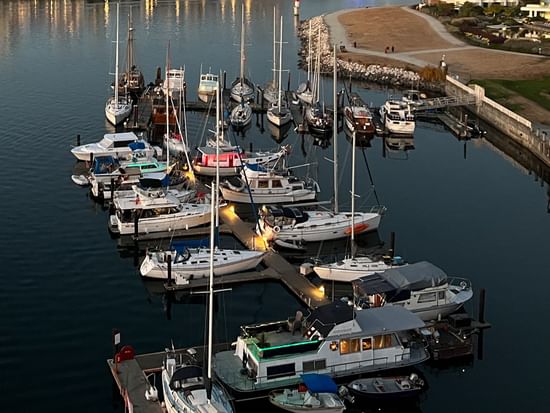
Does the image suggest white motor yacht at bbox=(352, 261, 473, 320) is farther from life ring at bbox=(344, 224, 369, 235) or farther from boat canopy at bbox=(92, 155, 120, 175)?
boat canopy at bbox=(92, 155, 120, 175)

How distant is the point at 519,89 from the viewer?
81.6 m

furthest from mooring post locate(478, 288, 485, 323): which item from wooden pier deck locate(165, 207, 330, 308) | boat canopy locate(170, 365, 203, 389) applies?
boat canopy locate(170, 365, 203, 389)

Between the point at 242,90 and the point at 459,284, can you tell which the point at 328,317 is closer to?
the point at 459,284

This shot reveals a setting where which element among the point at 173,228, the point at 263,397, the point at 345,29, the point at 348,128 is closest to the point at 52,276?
the point at 173,228

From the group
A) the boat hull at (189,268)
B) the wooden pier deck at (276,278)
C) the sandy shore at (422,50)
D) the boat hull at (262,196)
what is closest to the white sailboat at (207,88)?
the sandy shore at (422,50)

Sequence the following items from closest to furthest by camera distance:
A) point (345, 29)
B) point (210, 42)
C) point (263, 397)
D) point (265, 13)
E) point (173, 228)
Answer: point (263, 397) < point (173, 228) < point (210, 42) < point (345, 29) < point (265, 13)

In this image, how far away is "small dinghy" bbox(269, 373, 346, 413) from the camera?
29203mm

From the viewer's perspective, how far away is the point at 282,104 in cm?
7412

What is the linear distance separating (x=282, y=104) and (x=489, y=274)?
34694 millimetres

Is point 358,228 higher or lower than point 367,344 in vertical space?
higher

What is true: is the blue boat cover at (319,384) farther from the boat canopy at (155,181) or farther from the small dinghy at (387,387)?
the boat canopy at (155,181)

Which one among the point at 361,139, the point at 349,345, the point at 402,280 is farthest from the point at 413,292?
the point at 361,139

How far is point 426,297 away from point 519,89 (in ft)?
163

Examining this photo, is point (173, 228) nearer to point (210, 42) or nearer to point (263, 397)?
point (263, 397)
